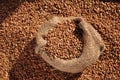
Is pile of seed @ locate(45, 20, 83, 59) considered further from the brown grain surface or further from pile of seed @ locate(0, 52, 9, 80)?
pile of seed @ locate(0, 52, 9, 80)

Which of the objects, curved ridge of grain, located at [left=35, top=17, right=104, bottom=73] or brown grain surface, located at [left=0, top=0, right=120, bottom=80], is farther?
brown grain surface, located at [left=0, top=0, right=120, bottom=80]

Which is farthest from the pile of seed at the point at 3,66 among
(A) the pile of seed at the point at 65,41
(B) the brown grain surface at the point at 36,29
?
(A) the pile of seed at the point at 65,41

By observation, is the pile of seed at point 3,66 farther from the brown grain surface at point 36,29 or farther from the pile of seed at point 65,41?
the pile of seed at point 65,41

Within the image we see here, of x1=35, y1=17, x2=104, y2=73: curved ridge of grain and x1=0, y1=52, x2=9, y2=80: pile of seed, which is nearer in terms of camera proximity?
x1=35, y1=17, x2=104, y2=73: curved ridge of grain

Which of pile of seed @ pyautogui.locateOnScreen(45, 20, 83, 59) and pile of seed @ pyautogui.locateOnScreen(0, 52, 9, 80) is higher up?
pile of seed @ pyautogui.locateOnScreen(45, 20, 83, 59)

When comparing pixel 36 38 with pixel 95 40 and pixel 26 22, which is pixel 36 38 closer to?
pixel 26 22

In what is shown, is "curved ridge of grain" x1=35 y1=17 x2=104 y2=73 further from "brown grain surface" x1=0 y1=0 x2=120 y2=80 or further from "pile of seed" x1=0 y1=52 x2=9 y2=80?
"pile of seed" x1=0 y1=52 x2=9 y2=80

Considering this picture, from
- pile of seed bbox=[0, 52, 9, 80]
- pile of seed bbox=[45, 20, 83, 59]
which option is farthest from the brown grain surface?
pile of seed bbox=[45, 20, 83, 59]
